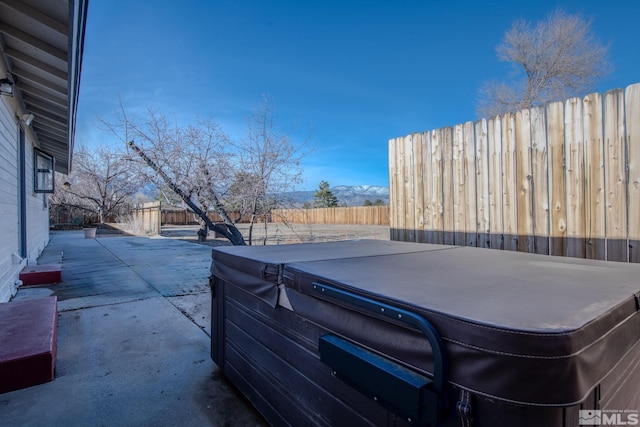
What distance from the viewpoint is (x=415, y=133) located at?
3340 mm

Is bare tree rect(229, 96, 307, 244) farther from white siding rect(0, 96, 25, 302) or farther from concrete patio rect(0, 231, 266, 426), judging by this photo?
white siding rect(0, 96, 25, 302)

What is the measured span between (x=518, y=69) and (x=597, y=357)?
16591 millimetres

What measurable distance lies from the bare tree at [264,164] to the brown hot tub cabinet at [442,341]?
13.4ft

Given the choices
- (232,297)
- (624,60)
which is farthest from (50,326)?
(624,60)

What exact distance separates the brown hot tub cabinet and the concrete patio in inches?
19.8

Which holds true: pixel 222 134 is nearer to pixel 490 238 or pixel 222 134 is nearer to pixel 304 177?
pixel 304 177

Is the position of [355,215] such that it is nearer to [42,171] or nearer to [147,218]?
[147,218]

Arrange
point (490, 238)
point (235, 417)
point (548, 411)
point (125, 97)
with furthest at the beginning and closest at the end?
1. point (125, 97)
2. point (490, 238)
3. point (235, 417)
4. point (548, 411)

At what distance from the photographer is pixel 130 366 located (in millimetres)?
2406

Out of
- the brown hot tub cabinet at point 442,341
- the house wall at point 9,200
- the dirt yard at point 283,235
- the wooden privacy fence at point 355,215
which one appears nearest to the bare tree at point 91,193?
the dirt yard at point 283,235

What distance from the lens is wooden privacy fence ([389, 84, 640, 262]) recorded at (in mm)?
2082

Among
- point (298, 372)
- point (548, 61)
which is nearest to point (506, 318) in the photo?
point (298, 372)

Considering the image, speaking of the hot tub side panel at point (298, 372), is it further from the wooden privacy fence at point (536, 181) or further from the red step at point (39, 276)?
the red step at point (39, 276)

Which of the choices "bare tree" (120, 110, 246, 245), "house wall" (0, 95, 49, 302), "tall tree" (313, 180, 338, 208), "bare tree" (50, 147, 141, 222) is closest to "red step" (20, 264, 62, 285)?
"house wall" (0, 95, 49, 302)
